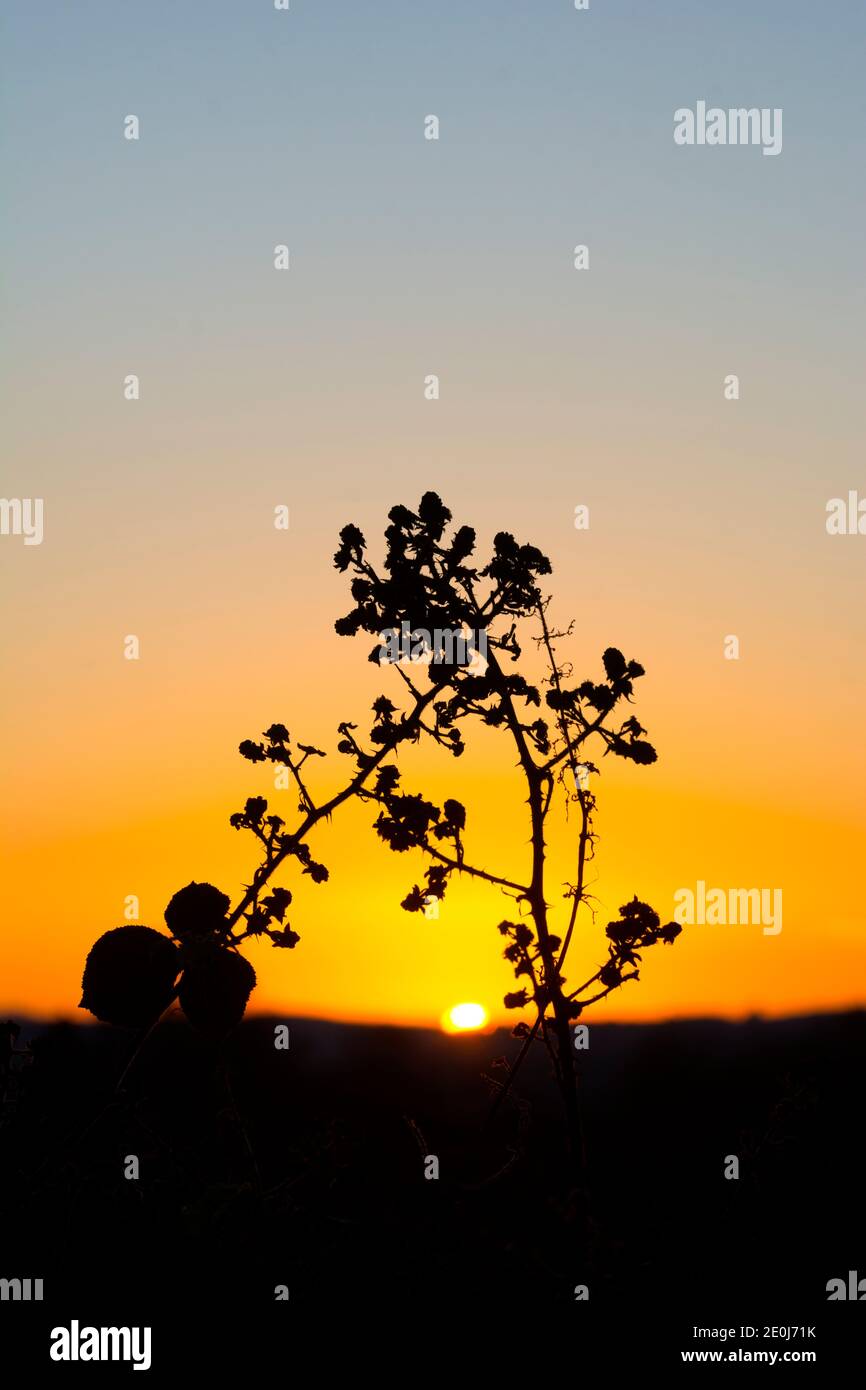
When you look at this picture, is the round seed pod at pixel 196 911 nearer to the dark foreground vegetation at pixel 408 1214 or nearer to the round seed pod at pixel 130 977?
the round seed pod at pixel 130 977

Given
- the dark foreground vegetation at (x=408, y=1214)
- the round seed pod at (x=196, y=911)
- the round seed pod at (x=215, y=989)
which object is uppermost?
the round seed pod at (x=196, y=911)

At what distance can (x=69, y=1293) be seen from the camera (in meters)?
12.4

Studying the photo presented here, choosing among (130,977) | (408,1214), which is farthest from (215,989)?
(408,1214)

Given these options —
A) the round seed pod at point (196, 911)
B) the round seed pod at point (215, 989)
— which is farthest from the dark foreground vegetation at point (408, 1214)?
the round seed pod at point (196, 911)

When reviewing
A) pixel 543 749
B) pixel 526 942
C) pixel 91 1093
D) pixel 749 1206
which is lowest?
pixel 749 1206

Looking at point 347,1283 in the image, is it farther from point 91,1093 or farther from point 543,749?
point 543,749

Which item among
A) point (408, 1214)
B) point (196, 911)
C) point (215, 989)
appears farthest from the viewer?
point (196, 911)

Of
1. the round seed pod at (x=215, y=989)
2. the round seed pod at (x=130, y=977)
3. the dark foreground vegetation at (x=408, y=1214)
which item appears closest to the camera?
the dark foreground vegetation at (x=408, y=1214)

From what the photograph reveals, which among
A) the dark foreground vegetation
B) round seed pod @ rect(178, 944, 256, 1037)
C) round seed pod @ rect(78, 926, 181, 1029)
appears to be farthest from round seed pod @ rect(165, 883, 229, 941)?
the dark foreground vegetation

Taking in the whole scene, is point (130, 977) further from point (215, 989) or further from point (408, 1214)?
point (408, 1214)

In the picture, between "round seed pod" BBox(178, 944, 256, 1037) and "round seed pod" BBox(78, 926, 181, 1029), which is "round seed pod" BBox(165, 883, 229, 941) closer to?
"round seed pod" BBox(78, 926, 181, 1029)
